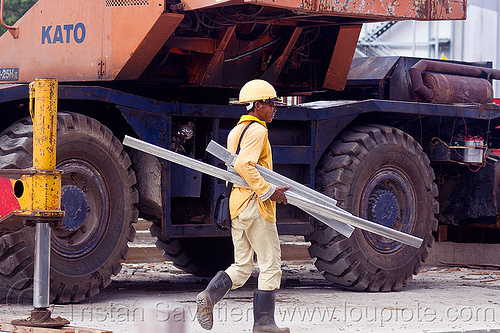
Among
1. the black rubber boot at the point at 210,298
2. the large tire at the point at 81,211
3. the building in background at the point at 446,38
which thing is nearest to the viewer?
the black rubber boot at the point at 210,298

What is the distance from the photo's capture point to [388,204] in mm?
10273

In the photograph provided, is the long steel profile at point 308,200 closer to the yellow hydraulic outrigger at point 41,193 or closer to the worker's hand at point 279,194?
the worker's hand at point 279,194

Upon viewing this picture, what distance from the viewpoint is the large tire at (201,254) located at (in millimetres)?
11219

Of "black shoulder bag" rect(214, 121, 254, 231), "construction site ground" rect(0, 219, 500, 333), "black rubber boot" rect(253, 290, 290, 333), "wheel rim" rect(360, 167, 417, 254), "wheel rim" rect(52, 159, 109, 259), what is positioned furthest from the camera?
"wheel rim" rect(360, 167, 417, 254)

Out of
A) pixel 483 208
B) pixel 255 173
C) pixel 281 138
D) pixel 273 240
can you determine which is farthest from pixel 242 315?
pixel 483 208

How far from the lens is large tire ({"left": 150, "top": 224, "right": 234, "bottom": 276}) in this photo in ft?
36.8

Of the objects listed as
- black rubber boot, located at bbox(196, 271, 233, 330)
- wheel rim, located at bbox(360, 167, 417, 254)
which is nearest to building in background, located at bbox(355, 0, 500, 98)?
wheel rim, located at bbox(360, 167, 417, 254)

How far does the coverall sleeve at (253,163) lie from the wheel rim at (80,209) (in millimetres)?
1962

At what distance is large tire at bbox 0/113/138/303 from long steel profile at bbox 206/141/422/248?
1.74 m

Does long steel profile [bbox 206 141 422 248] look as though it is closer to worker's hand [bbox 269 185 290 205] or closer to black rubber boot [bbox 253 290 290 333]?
worker's hand [bbox 269 185 290 205]

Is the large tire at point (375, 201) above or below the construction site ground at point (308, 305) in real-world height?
above

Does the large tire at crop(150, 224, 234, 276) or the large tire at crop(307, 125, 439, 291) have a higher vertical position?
the large tire at crop(307, 125, 439, 291)

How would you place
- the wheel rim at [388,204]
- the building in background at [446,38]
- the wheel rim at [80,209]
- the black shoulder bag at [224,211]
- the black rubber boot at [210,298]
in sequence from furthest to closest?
the building in background at [446,38] < the wheel rim at [388,204] < the wheel rim at [80,209] < the black shoulder bag at [224,211] < the black rubber boot at [210,298]

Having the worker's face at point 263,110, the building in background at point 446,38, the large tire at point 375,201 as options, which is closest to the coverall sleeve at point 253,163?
the worker's face at point 263,110
